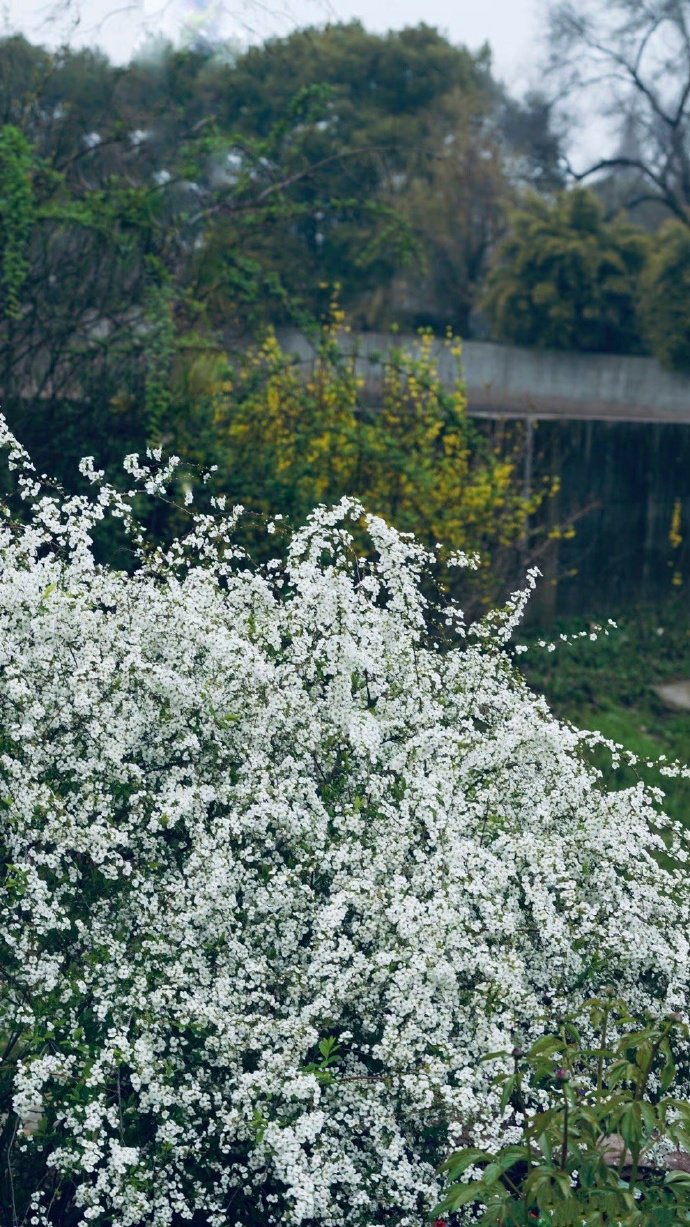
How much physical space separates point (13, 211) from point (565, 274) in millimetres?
16398

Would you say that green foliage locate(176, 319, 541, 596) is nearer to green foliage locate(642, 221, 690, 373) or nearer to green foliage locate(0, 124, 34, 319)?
green foliage locate(0, 124, 34, 319)

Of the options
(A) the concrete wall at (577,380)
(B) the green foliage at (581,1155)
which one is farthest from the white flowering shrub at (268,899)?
(A) the concrete wall at (577,380)

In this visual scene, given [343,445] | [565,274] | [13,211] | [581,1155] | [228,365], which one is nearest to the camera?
[581,1155]

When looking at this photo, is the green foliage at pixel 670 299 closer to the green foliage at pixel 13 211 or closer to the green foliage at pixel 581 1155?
the green foliage at pixel 13 211

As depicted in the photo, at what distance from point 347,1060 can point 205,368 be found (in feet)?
18.3

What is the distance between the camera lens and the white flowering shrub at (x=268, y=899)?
10.2ft

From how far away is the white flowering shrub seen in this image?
3117 millimetres

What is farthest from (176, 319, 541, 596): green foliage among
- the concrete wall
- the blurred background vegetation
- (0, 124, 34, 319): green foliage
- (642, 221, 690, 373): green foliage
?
the concrete wall

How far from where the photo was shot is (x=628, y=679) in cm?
1078

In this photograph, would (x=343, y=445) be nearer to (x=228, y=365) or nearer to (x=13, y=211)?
(x=228, y=365)

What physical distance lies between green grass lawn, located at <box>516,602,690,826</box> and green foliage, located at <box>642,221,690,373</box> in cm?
995

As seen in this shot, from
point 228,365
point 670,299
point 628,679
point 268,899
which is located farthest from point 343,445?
point 670,299

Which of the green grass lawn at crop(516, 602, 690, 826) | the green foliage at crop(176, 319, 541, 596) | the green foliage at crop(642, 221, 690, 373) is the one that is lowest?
the green grass lawn at crop(516, 602, 690, 826)

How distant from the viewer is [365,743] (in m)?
3.58
